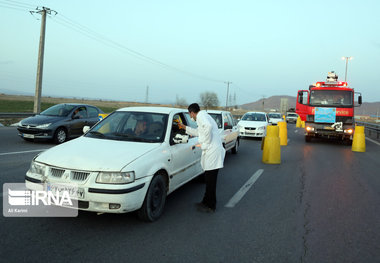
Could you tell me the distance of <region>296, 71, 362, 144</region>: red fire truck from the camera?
1506 centimetres

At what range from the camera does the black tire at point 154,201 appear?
418cm

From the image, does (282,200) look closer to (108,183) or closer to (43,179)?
(108,183)

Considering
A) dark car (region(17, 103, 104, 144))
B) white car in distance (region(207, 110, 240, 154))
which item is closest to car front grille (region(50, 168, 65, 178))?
white car in distance (region(207, 110, 240, 154))

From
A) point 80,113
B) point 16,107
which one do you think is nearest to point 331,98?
point 80,113

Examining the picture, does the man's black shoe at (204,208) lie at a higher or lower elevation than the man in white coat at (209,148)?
lower

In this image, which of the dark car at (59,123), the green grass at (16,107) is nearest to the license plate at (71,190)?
the dark car at (59,123)

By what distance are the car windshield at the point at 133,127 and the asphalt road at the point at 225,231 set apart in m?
1.15

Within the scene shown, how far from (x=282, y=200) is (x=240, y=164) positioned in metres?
3.70

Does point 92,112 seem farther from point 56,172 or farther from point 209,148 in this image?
point 56,172

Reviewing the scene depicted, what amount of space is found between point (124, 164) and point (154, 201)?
2.62 ft

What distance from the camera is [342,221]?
15.3 feet

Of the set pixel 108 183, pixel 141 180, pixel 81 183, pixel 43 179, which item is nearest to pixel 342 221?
pixel 141 180

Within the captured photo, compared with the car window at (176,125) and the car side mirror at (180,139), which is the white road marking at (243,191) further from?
the car window at (176,125)

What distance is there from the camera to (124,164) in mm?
3918
